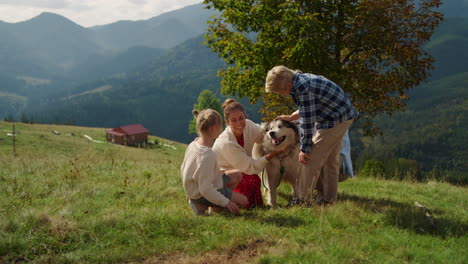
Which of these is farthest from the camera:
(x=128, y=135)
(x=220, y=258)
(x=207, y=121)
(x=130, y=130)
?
(x=130, y=130)

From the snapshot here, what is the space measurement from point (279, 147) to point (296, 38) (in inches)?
361

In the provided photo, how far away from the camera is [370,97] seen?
49.1 feet

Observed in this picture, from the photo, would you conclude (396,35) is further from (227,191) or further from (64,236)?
(64,236)

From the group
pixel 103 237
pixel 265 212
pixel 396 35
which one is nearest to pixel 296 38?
pixel 396 35

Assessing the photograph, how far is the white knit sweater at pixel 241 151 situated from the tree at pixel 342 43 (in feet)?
25.3

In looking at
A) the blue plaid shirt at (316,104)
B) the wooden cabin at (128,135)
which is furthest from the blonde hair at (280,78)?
the wooden cabin at (128,135)

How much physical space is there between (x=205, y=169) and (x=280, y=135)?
1.62 m

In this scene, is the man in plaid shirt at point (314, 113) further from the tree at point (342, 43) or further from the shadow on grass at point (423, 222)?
the tree at point (342, 43)

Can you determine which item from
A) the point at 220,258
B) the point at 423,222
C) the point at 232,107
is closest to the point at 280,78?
the point at 232,107

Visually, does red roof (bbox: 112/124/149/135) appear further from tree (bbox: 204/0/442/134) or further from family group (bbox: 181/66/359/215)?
family group (bbox: 181/66/359/215)

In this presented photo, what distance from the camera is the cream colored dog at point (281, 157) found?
6383 millimetres

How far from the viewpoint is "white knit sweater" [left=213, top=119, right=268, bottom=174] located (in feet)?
19.9

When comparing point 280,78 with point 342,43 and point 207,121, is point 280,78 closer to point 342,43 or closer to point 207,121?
point 207,121

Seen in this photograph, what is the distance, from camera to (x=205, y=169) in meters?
5.34
